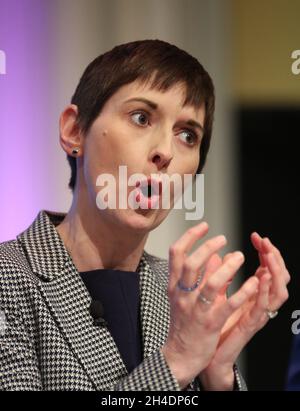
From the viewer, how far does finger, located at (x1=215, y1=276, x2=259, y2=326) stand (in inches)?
42.4

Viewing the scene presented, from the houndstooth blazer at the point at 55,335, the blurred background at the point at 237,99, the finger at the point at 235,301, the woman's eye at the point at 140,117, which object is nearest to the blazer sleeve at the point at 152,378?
the houndstooth blazer at the point at 55,335

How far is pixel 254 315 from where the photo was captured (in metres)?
1.19

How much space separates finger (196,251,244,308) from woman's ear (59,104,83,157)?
0.42 meters

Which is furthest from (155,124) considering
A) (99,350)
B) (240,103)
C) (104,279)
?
(240,103)

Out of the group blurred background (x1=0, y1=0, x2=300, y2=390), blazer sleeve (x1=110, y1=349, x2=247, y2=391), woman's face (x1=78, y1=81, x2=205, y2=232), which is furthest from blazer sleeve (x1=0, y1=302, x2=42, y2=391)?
blurred background (x1=0, y1=0, x2=300, y2=390)

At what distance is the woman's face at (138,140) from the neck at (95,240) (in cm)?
3

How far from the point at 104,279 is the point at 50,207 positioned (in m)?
0.44

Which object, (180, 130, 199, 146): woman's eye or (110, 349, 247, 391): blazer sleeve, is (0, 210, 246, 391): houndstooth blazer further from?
(180, 130, 199, 146): woman's eye

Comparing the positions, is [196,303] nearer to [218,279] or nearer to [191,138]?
[218,279]

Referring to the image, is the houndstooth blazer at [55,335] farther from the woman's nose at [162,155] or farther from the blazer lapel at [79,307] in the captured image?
the woman's nose at [162,155]

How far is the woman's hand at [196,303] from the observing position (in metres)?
1.07

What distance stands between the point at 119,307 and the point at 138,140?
29 cm

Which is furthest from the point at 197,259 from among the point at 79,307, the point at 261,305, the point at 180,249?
the point at 79,307

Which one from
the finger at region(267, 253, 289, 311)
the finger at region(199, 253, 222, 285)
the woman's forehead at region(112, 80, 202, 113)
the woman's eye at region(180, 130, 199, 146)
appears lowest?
the finger at region(267, 253, 289, 311)
